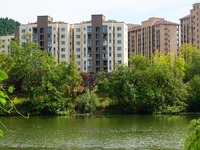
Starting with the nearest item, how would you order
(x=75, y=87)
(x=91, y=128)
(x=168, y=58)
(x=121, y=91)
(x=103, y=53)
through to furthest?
(x=91, y=128) < (x=121, y=91) < (x=75, y=87) < (x=168, y=58) < (x=103, y=53)

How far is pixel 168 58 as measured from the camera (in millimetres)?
81000

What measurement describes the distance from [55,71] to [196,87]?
2399cm

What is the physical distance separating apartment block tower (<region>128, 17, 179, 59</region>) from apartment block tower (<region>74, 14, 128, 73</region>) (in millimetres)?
41022

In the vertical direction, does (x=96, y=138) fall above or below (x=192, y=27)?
below

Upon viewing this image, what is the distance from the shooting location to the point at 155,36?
13562cm

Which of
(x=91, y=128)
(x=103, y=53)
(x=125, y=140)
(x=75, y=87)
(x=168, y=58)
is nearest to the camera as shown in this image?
(x=125, y=140)

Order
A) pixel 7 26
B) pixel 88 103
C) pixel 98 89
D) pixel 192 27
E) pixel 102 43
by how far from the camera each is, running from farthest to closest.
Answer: pixel 7 26, pixel 192 27, pixel 102 43, pixel 98 89, pixel 88 103

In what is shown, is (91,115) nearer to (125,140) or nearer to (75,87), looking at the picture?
(75,87)

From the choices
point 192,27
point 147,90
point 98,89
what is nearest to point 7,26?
point 192,27

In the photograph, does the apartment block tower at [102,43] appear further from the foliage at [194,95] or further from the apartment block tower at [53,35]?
the foliage at [194,95]

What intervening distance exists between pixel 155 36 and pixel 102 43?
45357 mm

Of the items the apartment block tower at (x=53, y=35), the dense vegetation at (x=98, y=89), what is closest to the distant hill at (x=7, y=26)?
the apartment block tower at (x=53, y=35)

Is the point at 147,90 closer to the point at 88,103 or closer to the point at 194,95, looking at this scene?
the point at 194,95

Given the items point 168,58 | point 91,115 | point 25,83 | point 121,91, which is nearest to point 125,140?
point 91,115
